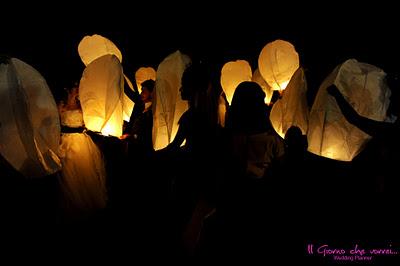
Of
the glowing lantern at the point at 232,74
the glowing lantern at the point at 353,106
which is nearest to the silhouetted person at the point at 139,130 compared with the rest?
the glowing lantern at the point at 232,74

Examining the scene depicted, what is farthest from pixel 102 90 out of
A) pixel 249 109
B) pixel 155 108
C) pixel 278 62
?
pixel 278 62

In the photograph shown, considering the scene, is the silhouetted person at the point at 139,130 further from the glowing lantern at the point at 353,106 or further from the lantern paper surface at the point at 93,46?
the glowing lantern at the point at 353,106

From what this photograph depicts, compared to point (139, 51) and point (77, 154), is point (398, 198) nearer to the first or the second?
point (77, 154)

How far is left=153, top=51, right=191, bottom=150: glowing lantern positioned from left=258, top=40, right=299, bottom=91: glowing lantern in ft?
5.49

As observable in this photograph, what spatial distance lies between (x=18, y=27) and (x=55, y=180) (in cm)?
442

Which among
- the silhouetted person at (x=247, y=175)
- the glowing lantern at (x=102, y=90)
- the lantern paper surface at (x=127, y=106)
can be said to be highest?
the glowing lantern at (x=102, y=90)

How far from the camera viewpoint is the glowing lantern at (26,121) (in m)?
3.12

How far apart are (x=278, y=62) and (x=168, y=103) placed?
6.82 feet

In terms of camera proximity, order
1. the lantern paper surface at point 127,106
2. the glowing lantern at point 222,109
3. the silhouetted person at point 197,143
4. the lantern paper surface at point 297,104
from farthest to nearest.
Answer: the glowing lantern at point 222,109 < the lantern paper surface at point 127,106 < the lantern paper surface at point 297,104 < the silhouetted person at point 197,143

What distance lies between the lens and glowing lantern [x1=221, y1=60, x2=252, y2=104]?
5.47 m

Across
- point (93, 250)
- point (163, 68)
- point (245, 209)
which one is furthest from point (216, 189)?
point (93, 250)

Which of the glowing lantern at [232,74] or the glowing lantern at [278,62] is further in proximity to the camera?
the glowing lantern at [232,74]

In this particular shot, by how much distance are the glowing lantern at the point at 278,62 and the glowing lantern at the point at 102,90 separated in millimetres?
2377

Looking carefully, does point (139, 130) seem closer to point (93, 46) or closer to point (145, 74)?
point (93, 46)
